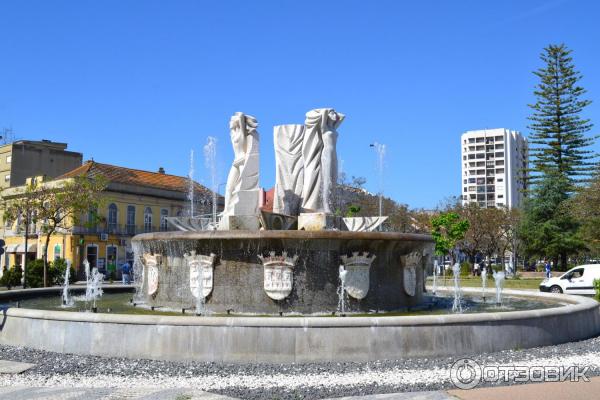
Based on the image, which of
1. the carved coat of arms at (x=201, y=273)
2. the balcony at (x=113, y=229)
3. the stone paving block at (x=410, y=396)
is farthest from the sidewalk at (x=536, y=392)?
the balcony at (x=113, y=229)

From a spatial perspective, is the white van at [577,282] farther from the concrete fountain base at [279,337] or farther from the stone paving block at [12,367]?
the stone paving block at [12,367]

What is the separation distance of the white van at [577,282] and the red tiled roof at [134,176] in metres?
36.9

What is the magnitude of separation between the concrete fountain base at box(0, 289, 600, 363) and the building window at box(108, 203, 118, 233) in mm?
44452

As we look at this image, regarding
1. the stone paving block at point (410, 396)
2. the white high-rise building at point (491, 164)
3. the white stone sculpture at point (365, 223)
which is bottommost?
the stone paving block at point (410, 396)

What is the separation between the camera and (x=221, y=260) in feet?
39.5

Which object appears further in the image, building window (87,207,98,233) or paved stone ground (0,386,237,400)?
building window (87,207,98,233)

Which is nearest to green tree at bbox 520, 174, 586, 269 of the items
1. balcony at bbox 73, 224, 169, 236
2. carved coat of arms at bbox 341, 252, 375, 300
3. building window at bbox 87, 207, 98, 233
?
balcony at bbox 73, 224, 169, 236

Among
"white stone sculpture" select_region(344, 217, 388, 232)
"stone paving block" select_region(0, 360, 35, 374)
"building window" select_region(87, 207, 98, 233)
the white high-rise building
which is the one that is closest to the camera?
"stone paving block" select_region(0, 360, 35, 374)

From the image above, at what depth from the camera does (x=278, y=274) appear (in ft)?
A: 38.6

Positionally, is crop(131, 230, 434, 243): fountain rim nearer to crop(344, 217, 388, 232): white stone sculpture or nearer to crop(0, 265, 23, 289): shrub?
crop(344, 217, 388, 232): white stone sculpture

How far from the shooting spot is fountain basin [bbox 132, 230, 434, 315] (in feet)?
38.5

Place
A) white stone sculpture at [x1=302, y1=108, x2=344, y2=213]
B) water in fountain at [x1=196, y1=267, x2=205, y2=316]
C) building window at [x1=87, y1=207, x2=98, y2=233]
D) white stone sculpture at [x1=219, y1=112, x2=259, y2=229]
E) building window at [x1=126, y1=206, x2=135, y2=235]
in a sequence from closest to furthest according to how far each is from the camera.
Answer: water in fountain at [x1=196, y1=267, x2=205, y2=316]
white stone sculpture at [x1=219, y1=112, x2=259, y2=229]
white stone sculpture at [x1=302, y1=108, x2=344, y2=213]
building window at [x1=87, y1=207, x2=98, y2=233]
building window at [x1=126, y1=206, x2=135, y2=235]

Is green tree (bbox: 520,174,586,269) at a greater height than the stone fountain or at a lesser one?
greater

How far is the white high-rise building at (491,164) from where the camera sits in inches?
5281
